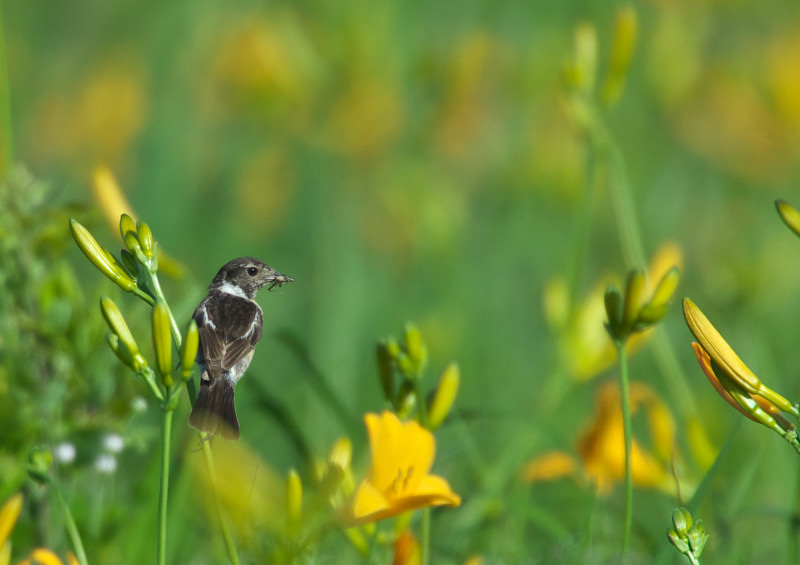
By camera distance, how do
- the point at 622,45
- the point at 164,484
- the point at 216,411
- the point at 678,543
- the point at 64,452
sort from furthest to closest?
the point at 622,45 → the point at 64,452 → the point at 678,543 → the point at 164,484 → the point at 216,411

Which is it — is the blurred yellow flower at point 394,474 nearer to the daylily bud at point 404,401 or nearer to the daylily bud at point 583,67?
the daylily bud at point 404,401

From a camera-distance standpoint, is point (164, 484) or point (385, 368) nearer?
point (164, 484)

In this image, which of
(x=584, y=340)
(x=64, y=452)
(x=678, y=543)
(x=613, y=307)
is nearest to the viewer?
(x=678, y=543)

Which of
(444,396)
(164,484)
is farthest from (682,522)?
(164,484)

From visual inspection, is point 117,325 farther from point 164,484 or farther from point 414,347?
point 414,347

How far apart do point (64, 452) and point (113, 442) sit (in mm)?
70

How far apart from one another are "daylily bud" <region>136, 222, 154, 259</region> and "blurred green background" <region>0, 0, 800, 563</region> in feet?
2.42

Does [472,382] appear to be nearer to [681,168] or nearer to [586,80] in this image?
[586,80]

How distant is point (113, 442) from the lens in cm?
111

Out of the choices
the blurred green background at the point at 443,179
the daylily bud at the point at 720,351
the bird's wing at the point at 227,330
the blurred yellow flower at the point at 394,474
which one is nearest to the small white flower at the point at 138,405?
the blurred green background at the point at 443,179

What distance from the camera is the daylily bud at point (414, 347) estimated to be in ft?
3.00

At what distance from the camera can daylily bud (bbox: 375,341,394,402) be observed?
2.93ft

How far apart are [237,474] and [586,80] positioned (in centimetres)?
97

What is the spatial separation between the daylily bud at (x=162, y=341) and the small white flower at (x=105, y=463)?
0.39 meters
